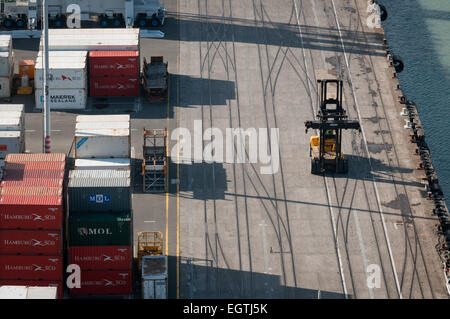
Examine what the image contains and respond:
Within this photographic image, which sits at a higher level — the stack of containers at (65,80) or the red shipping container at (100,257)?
the stack of containers at (65,80)

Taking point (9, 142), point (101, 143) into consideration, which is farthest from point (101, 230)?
point (9, 142)

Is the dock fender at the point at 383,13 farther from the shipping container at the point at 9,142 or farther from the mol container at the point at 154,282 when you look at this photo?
the mol container at the point at 154,282

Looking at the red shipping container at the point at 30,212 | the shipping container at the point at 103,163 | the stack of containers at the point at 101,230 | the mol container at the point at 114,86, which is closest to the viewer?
the red shipping container at the point at 30,212

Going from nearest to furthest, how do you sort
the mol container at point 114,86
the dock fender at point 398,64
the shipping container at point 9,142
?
the shipping container at point 9,142
the mol container at point 114,86
the dock fender at point 398,64

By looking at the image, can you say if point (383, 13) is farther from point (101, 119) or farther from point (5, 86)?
point (101, 119)

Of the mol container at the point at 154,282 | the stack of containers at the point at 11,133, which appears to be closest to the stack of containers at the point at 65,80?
the stack of containers at the point at 11,133

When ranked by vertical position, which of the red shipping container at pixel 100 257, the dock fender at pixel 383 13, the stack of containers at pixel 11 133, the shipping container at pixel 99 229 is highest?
the dock fender at pixel 383 13

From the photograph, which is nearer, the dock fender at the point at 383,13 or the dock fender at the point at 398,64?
the dock fender at the point at 398,64
